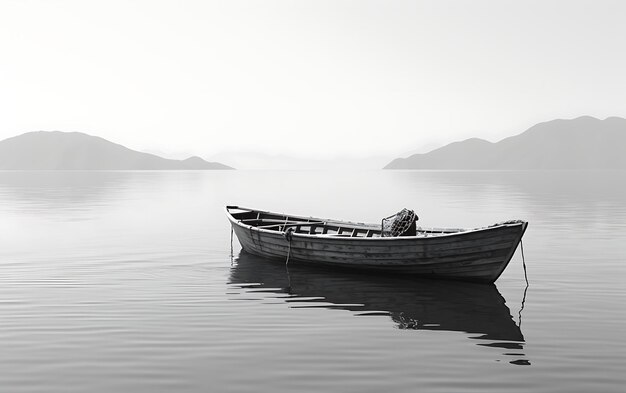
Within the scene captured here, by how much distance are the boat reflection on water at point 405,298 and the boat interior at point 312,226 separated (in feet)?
7.99

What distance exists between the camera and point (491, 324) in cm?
1658

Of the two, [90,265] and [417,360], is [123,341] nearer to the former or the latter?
[417,360]

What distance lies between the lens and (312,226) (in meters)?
30.7

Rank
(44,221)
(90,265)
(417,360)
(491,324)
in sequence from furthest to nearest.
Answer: (44,221)
(90,265)
(491,324)
(417,360)

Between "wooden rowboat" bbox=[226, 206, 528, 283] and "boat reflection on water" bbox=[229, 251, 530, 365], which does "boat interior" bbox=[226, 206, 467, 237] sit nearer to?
"wooden rowboat" bbox=[226, 206, 528, 283]

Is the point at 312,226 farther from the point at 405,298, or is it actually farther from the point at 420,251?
the point at 405,298

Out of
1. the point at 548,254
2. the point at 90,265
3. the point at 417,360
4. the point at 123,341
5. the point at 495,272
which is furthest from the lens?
the point at 548,254

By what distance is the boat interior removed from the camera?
87.4 ft

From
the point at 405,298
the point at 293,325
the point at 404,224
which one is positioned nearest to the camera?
the point at 293,325

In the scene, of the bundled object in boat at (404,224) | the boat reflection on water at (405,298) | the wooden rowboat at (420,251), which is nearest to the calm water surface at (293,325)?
the boat reflection on water at (405,298)

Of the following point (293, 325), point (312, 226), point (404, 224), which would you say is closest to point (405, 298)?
point (404, 224)

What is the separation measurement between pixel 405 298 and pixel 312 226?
11.4 meters

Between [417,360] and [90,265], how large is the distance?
17.9 metres

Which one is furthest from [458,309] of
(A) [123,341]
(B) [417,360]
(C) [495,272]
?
(A) [123,341]
